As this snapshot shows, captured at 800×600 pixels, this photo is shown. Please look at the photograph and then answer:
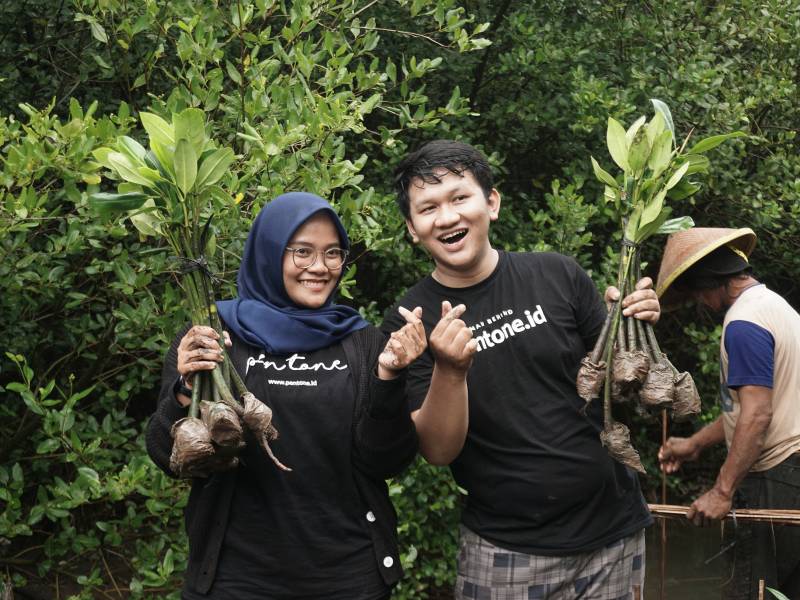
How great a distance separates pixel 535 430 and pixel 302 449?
0.72m

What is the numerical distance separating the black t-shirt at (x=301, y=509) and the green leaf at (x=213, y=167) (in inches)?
21.7

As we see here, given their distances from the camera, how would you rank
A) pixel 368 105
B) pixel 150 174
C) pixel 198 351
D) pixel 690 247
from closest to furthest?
pixel 198 351 < pixel 150 174 < pixel 368 105 < pixel 690 247

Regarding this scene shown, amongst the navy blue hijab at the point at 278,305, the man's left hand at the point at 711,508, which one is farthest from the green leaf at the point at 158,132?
the man's left hand at the point at 711,508

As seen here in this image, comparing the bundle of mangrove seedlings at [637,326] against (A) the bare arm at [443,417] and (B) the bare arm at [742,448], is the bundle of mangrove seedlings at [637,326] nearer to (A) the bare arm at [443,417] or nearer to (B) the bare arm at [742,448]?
(A) the bare arm at [443,417]

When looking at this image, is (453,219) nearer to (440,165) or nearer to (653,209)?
(440,165)

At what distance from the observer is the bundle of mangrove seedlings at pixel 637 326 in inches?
107

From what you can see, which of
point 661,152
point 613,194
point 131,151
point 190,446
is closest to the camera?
point 190,446

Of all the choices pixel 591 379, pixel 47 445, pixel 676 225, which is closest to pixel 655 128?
pixel 676 225

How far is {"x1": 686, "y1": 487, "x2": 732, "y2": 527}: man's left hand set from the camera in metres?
3.95

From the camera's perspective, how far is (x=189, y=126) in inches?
104

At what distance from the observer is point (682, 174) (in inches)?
112

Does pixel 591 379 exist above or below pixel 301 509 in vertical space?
above

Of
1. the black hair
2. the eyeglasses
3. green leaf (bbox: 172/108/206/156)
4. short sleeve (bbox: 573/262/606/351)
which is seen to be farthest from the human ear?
green leaf (bbox: 172/108/206/156)

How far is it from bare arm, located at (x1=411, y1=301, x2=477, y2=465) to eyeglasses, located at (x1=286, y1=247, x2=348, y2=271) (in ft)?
1.22
